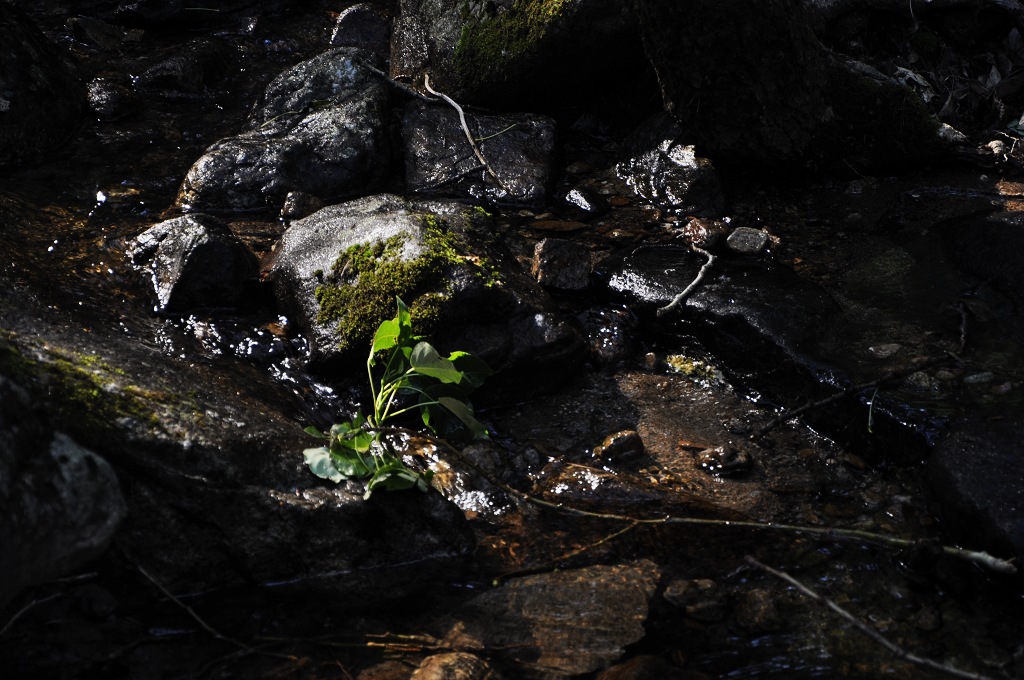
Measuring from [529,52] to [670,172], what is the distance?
4.14 feet

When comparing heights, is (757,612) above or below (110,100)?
below

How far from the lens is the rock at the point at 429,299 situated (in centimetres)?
416

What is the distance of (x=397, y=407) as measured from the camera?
158 inches

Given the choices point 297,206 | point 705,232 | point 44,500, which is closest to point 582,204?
point 705,232

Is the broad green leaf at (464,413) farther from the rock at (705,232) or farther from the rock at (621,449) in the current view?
the rock at (705,232)

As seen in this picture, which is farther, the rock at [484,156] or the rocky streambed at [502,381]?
the rock at [484,156]

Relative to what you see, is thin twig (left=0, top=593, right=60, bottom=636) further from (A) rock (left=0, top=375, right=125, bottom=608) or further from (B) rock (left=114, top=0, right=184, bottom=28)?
(B) rock (left=114, top=0, right=184, bottom=28)

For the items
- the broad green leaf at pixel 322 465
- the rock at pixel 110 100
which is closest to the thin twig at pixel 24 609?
the broad green leaf at pixel 322 465

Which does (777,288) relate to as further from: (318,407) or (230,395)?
(230,395)

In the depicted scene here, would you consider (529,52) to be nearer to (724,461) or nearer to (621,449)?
(621,449)

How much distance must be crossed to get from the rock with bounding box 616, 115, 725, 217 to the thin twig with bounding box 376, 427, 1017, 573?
8.38ft

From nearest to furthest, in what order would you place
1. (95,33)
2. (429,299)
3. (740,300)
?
(429,299), (740,300), (95,33)

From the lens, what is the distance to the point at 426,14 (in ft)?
22.0

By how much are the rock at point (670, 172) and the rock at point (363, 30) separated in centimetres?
267
